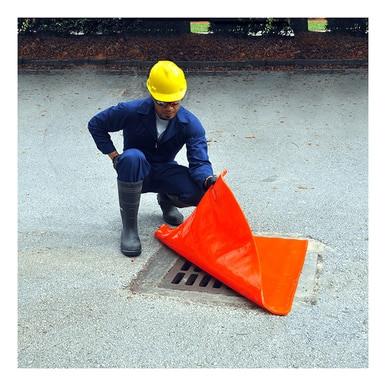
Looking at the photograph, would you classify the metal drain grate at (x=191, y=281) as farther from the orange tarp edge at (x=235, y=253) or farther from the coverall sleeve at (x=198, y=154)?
the coverall sleeve at (x=198, y=154)

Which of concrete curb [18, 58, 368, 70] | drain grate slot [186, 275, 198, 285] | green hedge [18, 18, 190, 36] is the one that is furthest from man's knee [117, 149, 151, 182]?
green hedge [18, 18, 190, 36]

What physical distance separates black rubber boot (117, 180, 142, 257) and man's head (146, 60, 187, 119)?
580mm

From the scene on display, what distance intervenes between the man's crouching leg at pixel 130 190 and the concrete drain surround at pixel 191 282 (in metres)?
0.19

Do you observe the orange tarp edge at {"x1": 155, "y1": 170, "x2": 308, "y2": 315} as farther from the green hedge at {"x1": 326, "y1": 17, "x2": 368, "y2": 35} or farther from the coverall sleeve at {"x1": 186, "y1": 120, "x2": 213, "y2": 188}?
the green hedge at {"x1": 326, "y1": 17, "x2": 368, "y2": 35}

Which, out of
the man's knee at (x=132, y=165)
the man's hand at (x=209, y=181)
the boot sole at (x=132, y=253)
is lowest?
the boot sole at (x=132, y=253)

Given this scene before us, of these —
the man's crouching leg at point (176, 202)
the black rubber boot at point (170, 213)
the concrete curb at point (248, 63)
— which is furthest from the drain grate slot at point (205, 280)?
the concrete curb at point (248, 63)

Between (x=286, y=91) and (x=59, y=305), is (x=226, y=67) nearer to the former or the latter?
(x=286, y=91)

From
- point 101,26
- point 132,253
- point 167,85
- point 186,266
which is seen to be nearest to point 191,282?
point 186,266

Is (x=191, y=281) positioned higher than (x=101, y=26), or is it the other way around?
(x=101, y=26)

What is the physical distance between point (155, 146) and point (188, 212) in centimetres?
82

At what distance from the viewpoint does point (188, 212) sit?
17.3 feet

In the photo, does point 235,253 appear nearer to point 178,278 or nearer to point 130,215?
point 178,278

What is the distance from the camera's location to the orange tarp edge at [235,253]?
12.6 ft

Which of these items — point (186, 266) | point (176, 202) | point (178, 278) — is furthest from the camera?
point (176, 202)
